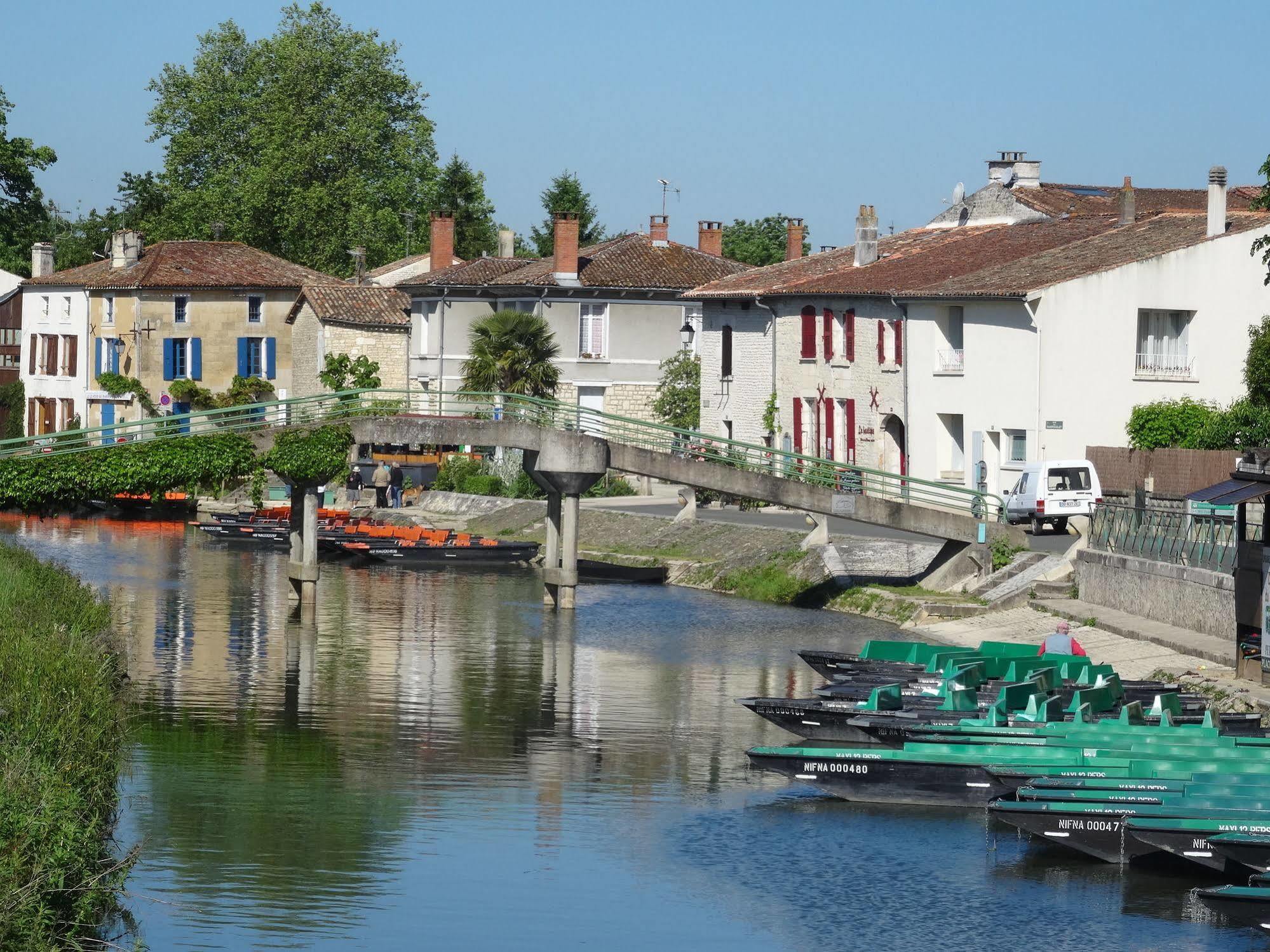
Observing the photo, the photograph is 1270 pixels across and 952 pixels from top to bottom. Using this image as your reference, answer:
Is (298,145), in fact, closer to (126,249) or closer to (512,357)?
(126,249)

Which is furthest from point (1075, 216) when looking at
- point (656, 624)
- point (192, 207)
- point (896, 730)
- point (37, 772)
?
point (192, 207)

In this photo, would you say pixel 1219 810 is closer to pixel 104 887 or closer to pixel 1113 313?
pixel 104 887

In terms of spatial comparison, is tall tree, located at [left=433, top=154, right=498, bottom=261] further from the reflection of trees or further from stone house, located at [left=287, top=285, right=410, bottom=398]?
the reflection of trees

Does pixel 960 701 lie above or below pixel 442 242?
below

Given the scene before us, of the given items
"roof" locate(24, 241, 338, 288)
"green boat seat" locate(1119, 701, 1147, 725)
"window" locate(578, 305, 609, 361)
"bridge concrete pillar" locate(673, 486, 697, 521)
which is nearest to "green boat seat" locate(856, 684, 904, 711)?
"green boat seat" locate(1119, 701, 1147, 725)

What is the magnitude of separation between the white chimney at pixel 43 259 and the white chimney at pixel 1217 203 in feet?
202

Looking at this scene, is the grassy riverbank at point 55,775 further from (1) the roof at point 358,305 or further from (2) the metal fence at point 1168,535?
(1) the roof at point 358,305

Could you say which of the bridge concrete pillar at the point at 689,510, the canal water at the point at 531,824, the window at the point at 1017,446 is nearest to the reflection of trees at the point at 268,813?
the canal water at the point at 531,824

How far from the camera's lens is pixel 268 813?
80.0 ft

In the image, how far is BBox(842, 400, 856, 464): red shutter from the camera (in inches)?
2349

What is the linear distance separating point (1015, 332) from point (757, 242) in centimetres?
5813

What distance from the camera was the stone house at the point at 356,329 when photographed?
80500 mm

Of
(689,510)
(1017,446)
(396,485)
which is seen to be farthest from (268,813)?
(396,485)

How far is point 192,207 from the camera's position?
355 ft
